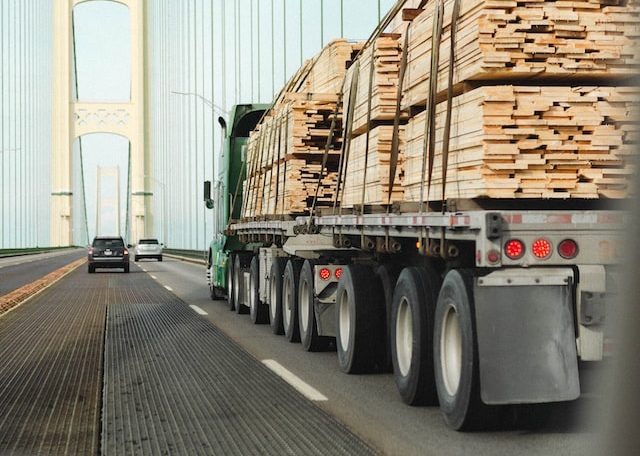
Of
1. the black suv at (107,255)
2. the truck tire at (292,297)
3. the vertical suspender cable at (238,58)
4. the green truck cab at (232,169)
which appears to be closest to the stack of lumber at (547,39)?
the truck tire at (292,297)

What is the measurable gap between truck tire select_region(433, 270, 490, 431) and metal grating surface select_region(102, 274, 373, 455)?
2.11 ft

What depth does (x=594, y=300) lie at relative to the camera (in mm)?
5676

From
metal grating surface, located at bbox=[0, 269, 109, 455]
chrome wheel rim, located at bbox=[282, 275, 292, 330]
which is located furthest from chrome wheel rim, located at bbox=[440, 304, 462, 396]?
chrome wheel rim, located at bbox=[282, 275, 292, 330]

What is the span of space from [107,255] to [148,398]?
1413 inches

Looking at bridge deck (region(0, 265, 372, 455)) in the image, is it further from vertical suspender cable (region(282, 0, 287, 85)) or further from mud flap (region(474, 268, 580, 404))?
vertical suspender cable (region(282, 0, 287, 85))

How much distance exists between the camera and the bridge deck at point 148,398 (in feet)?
19.6

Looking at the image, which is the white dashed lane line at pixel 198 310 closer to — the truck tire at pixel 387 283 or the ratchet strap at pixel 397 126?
the truck tire at pixel 387 283

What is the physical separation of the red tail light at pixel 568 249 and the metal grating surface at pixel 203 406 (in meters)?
1.54

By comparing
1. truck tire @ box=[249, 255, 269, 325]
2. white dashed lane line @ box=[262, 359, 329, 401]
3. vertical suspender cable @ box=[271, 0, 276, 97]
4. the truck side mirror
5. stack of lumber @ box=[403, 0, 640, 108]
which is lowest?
white dashed lane line @ box=[262, 359, 329, 401]

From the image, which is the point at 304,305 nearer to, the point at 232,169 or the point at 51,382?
the point at 51,382

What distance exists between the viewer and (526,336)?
5.69 meters

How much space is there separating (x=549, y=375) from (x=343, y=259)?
207 inches

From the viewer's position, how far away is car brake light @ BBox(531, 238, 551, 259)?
582 centimetres

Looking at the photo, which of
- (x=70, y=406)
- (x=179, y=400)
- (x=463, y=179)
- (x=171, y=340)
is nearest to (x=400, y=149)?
(x=463, y=179)
